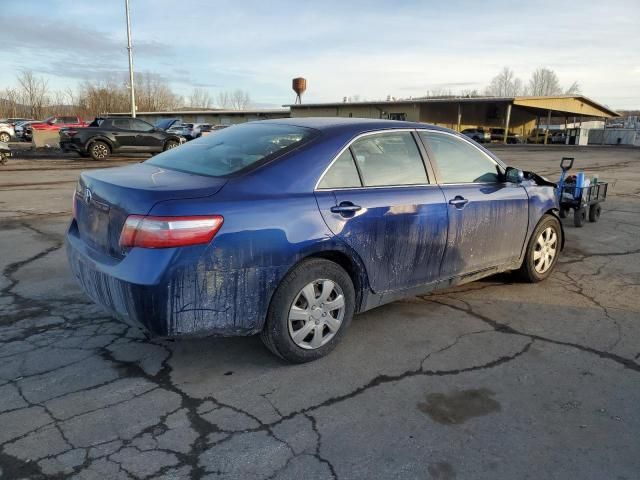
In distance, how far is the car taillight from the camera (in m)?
2.78

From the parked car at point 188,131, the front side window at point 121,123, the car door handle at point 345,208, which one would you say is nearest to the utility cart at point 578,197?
the car door handle at point 345,208

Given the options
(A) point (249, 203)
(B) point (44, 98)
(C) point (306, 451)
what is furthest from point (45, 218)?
(B) point (44, 98)

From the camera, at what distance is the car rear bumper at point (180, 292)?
110 inches

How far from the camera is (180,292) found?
283cm

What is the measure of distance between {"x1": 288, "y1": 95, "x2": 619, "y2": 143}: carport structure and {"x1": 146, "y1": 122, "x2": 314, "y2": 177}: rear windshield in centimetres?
4109

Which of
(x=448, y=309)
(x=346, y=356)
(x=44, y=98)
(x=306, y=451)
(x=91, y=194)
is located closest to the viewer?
(x=306, y=451)

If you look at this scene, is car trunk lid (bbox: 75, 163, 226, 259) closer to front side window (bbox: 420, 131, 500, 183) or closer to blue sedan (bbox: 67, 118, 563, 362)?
blue sedan (bbox: 67, 118, 563, 362)

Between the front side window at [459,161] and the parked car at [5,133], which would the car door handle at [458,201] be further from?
the parked car at [5,133]

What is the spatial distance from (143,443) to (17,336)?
5.96ft

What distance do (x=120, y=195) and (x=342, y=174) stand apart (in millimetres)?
1445

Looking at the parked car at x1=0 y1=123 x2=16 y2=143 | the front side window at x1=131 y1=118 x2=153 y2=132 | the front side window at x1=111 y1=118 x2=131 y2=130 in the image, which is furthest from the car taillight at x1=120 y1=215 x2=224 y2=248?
the parked car at x1=0 y1=123 x2=16 y2=143

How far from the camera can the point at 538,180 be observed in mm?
5156

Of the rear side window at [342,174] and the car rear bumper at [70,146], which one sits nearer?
the rear side window at [342,174]

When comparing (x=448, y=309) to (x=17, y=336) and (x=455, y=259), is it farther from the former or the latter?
(x=17, y=336)
